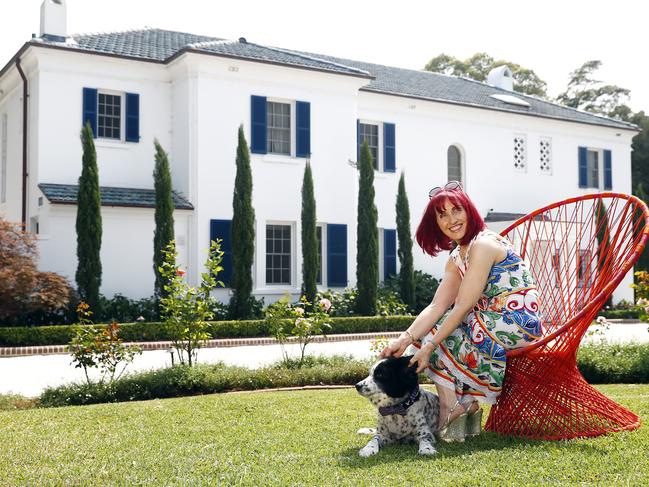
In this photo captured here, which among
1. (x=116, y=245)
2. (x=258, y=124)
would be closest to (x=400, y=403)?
(x=116, y=245)

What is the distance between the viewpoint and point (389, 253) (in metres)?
22.1

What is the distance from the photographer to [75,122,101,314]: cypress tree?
649 inches

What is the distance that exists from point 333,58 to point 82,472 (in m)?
22.8

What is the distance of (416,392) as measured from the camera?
4.73 metres

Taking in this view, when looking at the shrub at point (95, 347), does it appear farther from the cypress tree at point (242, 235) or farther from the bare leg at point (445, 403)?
the cypress tree at point (242, 235)

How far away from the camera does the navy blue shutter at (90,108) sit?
60.5ft

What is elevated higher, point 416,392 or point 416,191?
point 416,191

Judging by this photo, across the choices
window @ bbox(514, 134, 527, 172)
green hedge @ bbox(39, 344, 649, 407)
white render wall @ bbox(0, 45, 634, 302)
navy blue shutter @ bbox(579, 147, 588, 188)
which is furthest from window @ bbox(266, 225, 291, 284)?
navy blue shutter @ bbox(579, 147, 588, 188)

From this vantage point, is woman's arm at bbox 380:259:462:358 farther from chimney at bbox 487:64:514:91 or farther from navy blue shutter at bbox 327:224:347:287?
chimney at bbox 487:64:514:91

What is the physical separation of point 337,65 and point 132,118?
5.97 metres

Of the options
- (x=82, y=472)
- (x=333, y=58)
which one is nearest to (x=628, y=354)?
(x=82, y=472)

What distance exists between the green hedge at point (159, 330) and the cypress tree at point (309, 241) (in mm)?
1589

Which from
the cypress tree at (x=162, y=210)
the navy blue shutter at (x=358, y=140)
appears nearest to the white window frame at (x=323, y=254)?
the navy blue shutter at (x=358, y=140)

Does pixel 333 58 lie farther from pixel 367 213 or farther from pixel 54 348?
pixel 54 348
